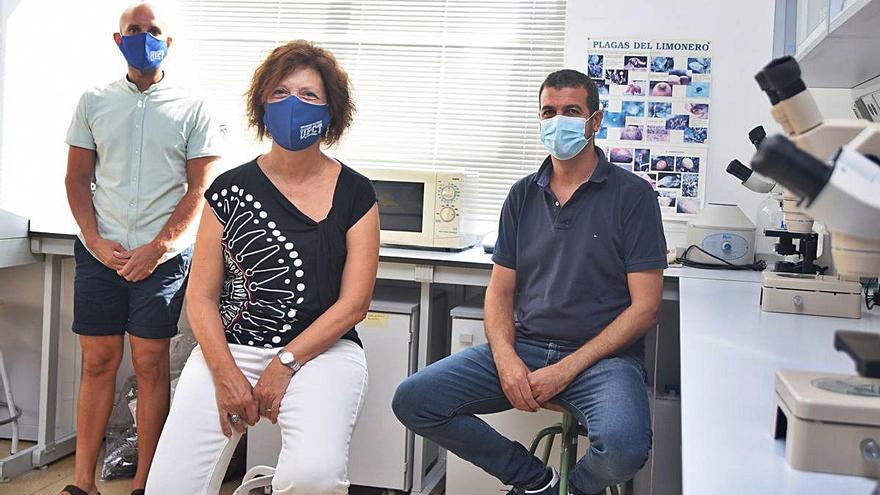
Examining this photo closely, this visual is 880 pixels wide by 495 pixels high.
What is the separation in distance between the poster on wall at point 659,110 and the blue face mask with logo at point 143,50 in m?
1.61

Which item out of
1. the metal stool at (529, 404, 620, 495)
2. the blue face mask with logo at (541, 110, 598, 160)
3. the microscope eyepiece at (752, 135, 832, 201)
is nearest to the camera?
the microscope eyepiece at (752, 135, 832, 201)

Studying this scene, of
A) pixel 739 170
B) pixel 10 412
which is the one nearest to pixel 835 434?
pixel 739 170

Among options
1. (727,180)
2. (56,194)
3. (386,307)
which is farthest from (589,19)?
(56,194)

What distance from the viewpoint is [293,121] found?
2.36 meters

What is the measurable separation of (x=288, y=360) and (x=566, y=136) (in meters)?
1.00

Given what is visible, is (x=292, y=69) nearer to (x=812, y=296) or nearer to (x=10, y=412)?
(x=812, y=296)

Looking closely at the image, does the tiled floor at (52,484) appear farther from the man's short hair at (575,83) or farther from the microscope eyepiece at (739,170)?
the microscope eyepiece at (739,170)

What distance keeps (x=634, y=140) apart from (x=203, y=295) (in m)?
1.86

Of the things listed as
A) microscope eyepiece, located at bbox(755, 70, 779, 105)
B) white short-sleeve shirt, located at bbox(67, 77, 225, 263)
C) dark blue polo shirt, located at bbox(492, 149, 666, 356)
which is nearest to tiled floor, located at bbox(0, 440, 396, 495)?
white short-sleeve shirt, located at bbox(67, 77, 225, 263)

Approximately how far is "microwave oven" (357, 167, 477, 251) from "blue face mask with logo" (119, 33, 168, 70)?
0.83 metres

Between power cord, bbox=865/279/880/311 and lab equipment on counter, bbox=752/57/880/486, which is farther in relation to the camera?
power cord, bbox=865/279/880/311

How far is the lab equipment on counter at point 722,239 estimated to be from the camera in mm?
3184

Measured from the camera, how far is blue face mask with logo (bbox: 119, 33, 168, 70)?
2.95 meters

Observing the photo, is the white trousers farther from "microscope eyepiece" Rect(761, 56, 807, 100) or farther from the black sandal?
"microscope eyepiece" Rect(761, 56, 807, 100)
